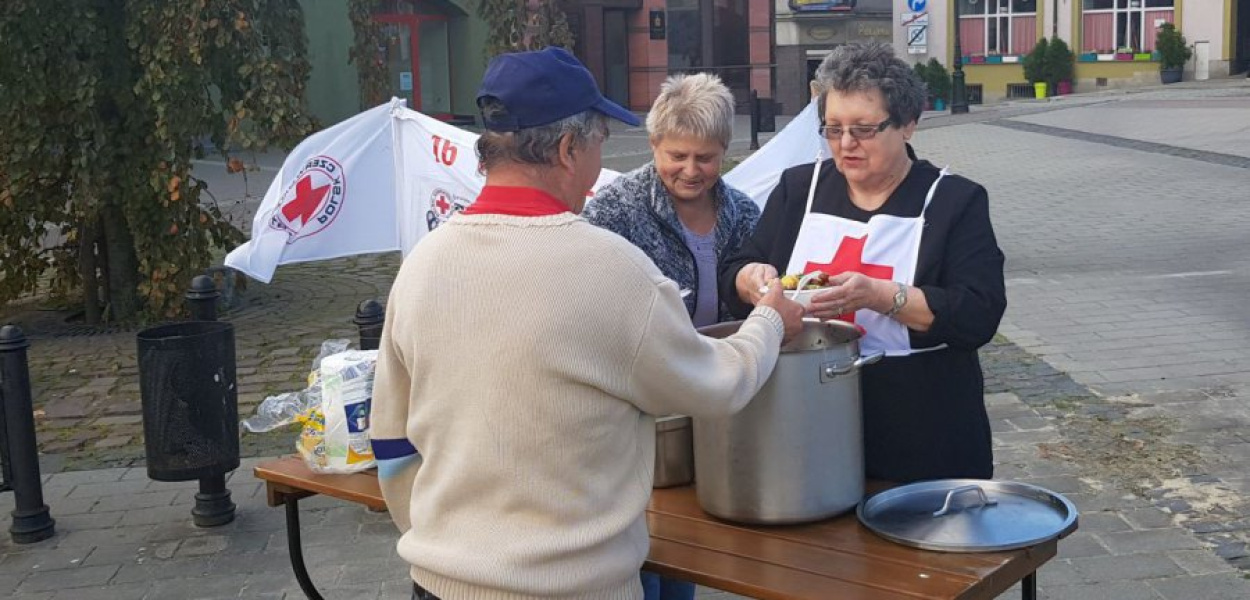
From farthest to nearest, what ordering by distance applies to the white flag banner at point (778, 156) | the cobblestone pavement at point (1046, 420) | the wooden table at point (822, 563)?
the white flag banner at point (778, 156)
the cobblestone pavement at point (1046, 420)
the wooden table at point (822, 563)

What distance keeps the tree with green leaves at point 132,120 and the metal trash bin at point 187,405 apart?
3.47 meters

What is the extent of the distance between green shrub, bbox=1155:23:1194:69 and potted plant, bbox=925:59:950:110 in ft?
17.4

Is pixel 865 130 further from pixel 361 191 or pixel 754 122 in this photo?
pixel 754 122

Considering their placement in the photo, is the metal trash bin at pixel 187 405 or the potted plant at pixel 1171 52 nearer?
the metal trash bin at pixel 187 405

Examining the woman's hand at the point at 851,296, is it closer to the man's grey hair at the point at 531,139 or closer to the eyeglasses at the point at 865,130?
the eyeglasses at the point at 865,130

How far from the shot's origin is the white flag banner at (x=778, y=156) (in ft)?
23.1

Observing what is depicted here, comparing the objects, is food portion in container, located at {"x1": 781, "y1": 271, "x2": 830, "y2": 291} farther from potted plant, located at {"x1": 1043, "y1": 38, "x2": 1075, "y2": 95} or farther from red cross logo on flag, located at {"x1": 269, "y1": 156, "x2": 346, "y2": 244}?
potted plant, located at {"x1": 1043, "y1": 38, "x2": 1075, "y2": 95}

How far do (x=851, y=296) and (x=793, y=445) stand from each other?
0.36 meters

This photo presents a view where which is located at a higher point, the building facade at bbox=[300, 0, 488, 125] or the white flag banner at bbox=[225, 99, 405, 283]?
the building facade at bbox=[300, 0, 488, 125]

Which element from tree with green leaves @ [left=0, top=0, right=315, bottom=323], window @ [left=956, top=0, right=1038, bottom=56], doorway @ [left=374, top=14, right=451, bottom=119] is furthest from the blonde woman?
window @ [left=956, top=0, right=1038, bottom=56]

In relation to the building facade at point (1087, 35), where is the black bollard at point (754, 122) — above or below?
below

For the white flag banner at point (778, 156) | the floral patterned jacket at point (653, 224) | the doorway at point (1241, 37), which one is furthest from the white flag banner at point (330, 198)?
the doorway at point (1241, 37)

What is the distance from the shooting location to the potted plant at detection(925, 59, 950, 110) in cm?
3481

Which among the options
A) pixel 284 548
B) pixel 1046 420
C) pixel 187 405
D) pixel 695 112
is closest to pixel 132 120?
pixel 187 405
